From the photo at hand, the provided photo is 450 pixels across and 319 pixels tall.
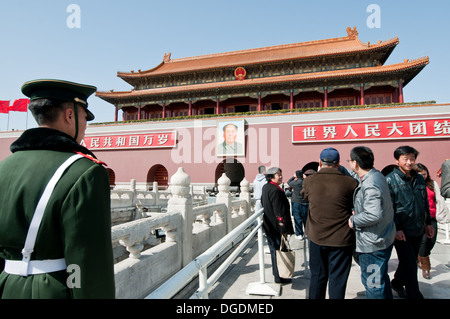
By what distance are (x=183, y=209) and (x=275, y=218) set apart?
1.43 meters

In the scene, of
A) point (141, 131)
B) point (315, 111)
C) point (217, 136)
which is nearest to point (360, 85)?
point (315, 111)

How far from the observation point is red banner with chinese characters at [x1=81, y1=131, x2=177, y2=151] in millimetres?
17788

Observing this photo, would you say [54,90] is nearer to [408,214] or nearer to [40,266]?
[40,266]

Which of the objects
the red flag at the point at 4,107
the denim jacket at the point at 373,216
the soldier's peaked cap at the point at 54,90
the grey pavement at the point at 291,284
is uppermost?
the red flag at the point at 4,107

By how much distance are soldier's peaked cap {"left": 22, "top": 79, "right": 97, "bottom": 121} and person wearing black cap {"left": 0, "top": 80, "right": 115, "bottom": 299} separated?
0.23m

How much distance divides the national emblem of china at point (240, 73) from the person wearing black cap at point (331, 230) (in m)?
18.3

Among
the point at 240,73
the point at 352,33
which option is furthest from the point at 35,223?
the point at 352,33

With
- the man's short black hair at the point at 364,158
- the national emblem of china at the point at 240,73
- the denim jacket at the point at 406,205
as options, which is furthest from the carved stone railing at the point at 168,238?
the national emblem of china at the point at 240,73

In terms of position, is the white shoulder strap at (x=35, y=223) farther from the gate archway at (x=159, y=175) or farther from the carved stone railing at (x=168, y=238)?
Answer: the gate archway at (x=159, y=175)

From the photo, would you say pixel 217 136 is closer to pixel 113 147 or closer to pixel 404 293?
pixel 113 147

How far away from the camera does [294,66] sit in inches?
754

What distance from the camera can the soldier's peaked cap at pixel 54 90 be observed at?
3.92 feet

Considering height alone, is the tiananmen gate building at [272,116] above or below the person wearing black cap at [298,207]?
above

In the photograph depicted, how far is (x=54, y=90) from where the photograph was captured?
1.22 m
